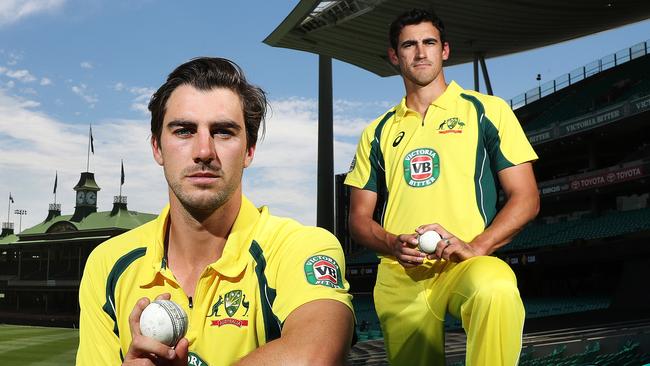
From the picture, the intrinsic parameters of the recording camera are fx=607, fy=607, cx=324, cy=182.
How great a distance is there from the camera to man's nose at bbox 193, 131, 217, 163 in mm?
2254

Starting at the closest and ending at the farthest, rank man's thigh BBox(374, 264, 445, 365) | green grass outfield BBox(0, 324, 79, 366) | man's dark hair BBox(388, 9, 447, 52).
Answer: man's thigh BBox(374, 264, 445, 365) < man's dark hair BBox(388, 9, 447, 52) < green grass outfield BBox(0, 324, 79, 366)

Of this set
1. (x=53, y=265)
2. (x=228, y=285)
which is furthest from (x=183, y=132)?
(x=53, y=265)

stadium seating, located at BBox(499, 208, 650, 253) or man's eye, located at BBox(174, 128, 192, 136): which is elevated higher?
man's eye, located at BBox(174, 128, 192, 136)

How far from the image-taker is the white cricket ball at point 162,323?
74.0 inches

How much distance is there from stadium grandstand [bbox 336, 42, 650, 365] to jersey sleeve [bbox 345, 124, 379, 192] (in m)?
16.0

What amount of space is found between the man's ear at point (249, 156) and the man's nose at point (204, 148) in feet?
0.70

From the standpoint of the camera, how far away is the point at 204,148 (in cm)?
226

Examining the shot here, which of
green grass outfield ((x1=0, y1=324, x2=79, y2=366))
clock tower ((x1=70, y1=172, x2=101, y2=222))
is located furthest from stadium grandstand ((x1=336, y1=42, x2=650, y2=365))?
clock tower ((x1=70, y1=172, x2=101, y2=222))

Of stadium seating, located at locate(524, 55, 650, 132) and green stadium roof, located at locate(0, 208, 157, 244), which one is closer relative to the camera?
stadium seating, located at locate(524, 55, 650, 132)

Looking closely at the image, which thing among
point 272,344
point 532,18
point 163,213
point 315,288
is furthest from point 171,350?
point 532,18

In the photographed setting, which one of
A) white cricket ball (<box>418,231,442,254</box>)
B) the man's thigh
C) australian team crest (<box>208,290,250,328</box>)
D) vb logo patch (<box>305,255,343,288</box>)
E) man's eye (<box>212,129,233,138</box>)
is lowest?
the man's thigh

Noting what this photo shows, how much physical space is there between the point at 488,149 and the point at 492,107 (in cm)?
25

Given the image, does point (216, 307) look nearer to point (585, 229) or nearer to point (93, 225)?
point (585, 229)

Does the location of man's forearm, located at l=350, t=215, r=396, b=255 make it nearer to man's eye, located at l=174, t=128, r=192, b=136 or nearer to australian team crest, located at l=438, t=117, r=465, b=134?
australian team crest, located at l=438, t=117, r=465, b=134
